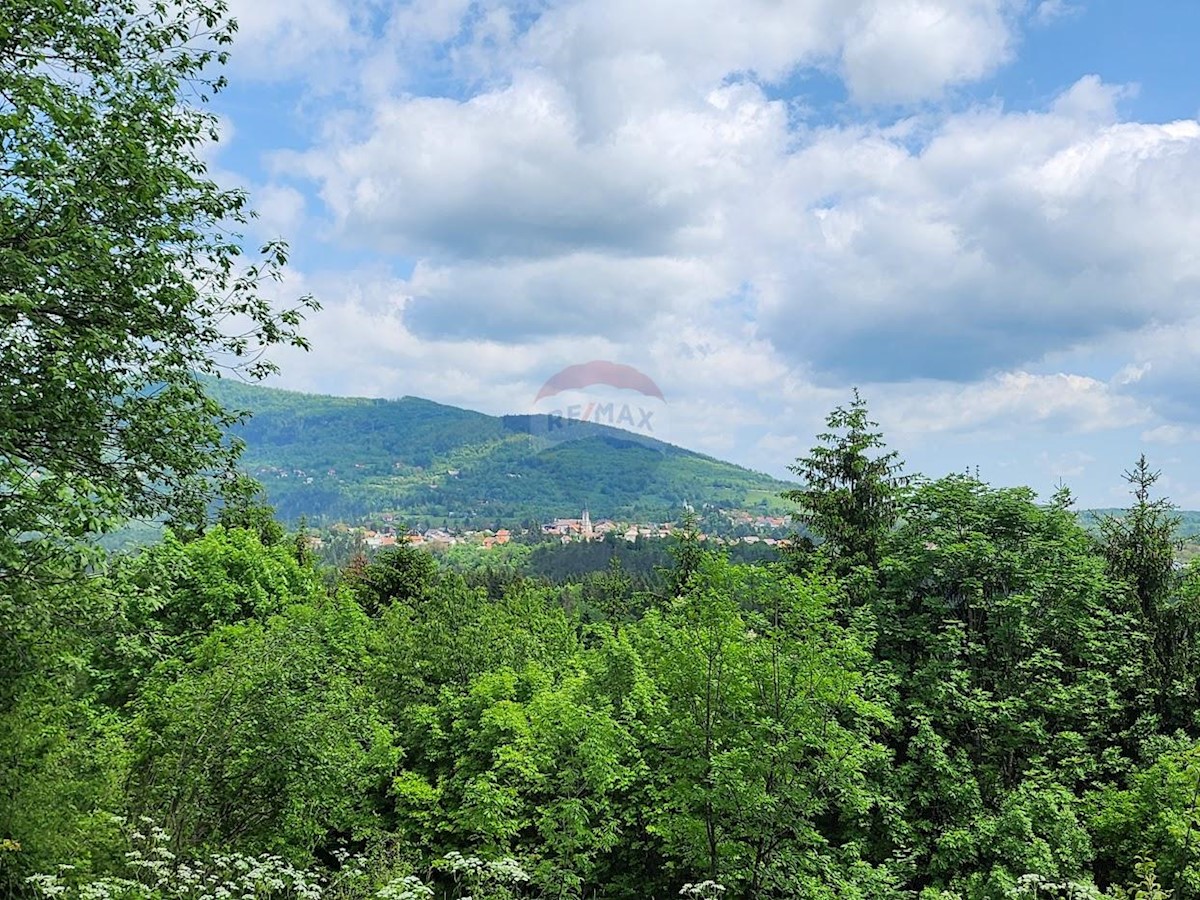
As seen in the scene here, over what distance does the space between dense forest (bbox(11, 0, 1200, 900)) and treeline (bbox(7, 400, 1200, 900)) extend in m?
0.07

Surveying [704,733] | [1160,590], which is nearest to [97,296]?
A: [704,733]

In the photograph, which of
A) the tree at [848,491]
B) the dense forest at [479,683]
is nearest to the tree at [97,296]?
the dense forest at [479,683]

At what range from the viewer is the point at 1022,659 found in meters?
17.6

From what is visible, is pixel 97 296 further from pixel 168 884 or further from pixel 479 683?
pixel 479 683

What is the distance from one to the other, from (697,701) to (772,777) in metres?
1.81

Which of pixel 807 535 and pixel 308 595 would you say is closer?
pixel 807 535

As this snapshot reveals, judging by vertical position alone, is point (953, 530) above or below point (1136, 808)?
above

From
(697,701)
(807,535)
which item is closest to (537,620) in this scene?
(807,535)

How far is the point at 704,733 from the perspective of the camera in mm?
14664

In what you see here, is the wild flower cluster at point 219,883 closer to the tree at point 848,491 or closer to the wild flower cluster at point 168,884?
the wild flower cluster at point 168,884

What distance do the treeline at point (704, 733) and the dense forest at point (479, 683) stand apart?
0.07 m

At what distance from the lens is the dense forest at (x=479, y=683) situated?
8141mm

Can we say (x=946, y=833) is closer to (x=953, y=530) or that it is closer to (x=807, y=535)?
(x=953, y=530)

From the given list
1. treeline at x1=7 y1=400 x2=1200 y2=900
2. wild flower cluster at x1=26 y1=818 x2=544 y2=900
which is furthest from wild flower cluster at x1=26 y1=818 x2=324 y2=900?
treeline at x1=7 y1=400 x2=1200 y2=900
